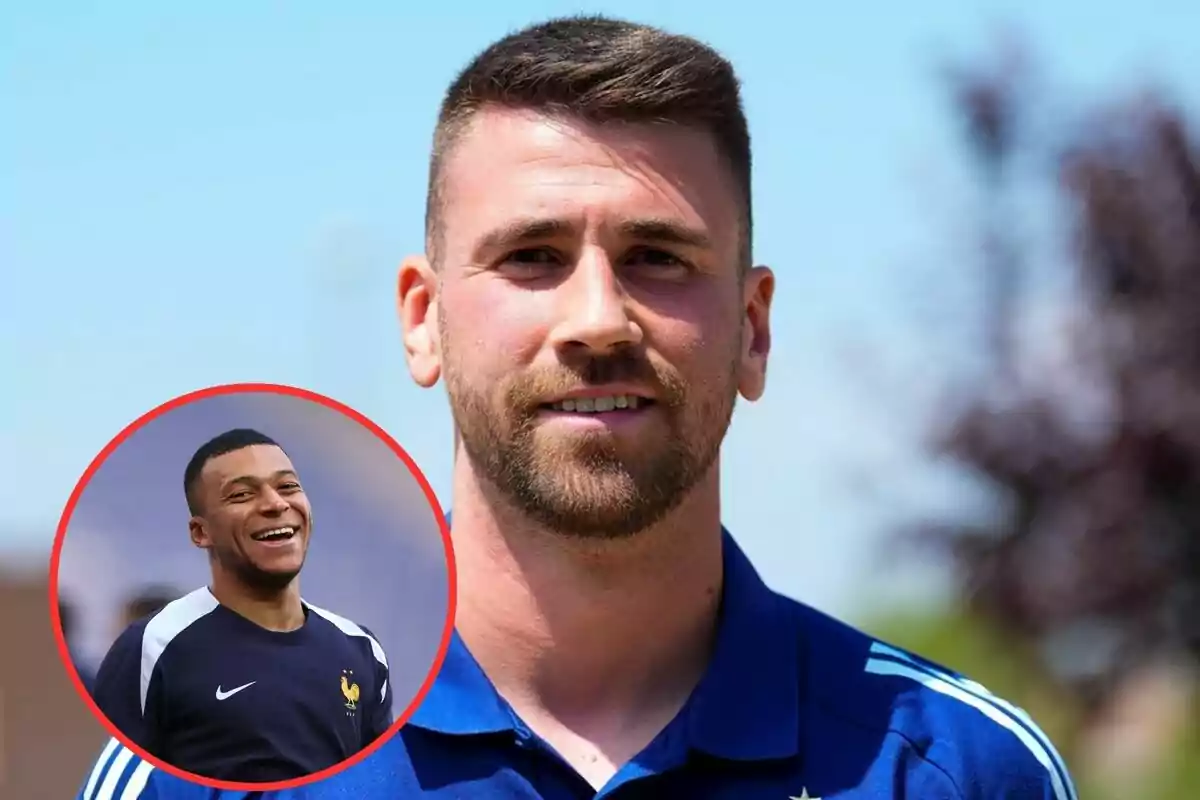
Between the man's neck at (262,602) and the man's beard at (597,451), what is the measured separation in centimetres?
53

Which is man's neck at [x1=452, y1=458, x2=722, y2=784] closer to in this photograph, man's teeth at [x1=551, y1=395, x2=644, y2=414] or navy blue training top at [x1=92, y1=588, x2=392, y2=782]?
man's teeth at [x1=551, y1=395, x2=644, y2=414]

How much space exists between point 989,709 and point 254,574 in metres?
1.44

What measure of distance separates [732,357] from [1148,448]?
34.3ft

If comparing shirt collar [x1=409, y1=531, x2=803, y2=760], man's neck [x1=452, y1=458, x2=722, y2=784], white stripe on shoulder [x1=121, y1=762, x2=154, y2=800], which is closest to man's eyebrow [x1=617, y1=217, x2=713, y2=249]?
man's neck [x1=452, y1=458, x2=722, y2=784]

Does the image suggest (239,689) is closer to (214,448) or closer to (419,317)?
(214,448)

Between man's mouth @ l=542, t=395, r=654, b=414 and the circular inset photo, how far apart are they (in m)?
0.32

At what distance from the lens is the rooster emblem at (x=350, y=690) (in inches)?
115

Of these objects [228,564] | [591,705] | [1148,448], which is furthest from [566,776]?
[1148,448]

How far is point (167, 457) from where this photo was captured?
9.21ft

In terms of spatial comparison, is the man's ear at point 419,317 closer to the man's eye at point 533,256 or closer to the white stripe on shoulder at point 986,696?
the man's eye at point 533,256

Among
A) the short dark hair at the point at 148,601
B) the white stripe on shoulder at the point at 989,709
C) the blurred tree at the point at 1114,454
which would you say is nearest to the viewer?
the short dark hair at the point at 148,601

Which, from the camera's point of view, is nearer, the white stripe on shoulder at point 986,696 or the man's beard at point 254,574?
the man's beard at point 254,574

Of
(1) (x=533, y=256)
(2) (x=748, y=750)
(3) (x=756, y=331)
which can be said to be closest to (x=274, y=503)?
(1) (x=533, y=256)

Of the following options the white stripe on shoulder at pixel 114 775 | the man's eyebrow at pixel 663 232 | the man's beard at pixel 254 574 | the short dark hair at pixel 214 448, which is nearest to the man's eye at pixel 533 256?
the man's eyebrow at pixel 663 232
